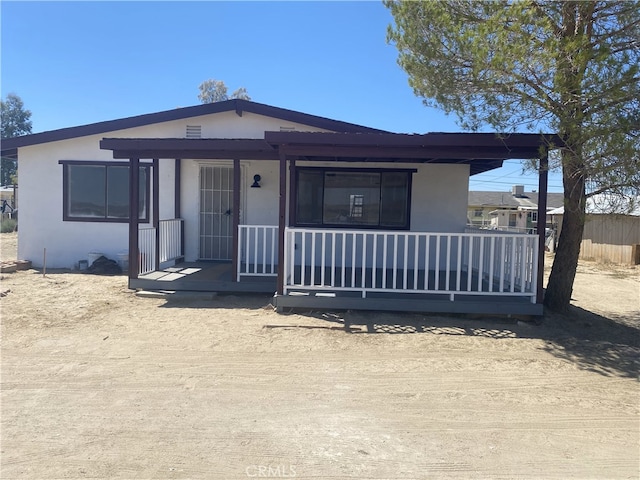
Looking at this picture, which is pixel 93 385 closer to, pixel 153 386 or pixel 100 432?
pixel 153 386

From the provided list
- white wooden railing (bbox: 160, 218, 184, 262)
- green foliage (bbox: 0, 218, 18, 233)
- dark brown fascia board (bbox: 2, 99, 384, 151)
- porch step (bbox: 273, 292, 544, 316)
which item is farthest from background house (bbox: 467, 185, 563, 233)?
green foliage (bbox: 0, 218, 18, 233)

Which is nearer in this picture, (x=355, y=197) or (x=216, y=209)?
(x=355, y=197)

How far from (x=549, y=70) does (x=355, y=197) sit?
4.36 meters

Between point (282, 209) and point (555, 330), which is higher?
point (282, 209)

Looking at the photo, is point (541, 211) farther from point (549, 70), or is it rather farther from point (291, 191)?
point (291, 191)

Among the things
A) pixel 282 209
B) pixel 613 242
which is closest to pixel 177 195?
pixel 282 209

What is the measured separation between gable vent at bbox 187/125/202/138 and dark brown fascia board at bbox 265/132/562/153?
419 centimetres

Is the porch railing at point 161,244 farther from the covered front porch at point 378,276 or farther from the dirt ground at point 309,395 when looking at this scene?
the dirt ground at point 309,395

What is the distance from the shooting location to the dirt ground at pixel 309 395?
9.91 feet

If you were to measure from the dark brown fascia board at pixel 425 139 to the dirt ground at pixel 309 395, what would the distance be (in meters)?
2.51

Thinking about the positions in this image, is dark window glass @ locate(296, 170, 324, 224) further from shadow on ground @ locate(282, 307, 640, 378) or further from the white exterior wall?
shadow on ground @ locate(282, 307, 640, 378)

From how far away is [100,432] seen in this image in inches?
131

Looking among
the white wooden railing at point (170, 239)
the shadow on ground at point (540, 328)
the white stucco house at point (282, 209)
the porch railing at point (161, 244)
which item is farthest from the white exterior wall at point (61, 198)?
the shadow on ground at point (540, 328)

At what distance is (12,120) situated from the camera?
1694 inches
